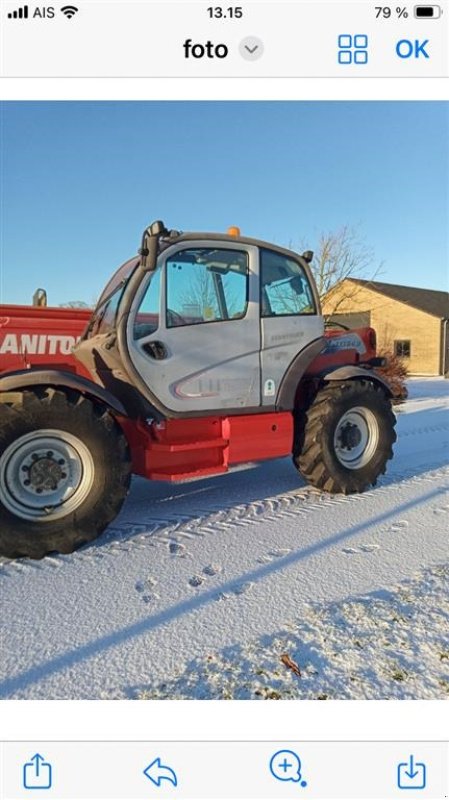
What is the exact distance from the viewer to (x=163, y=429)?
11.9ft

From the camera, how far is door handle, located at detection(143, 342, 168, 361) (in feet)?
11.5

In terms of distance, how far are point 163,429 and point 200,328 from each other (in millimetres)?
931

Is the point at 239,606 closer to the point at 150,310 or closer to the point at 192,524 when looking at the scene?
the point at 192,524

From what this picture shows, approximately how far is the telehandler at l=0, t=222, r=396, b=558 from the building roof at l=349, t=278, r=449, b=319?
20442 millimetres

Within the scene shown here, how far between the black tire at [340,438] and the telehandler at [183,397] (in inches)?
0.6

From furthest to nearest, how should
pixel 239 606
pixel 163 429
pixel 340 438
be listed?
pixel 340 438, pixel 163 429, pixel 239 606

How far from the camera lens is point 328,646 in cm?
206

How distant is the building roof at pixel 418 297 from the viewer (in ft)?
86.6
